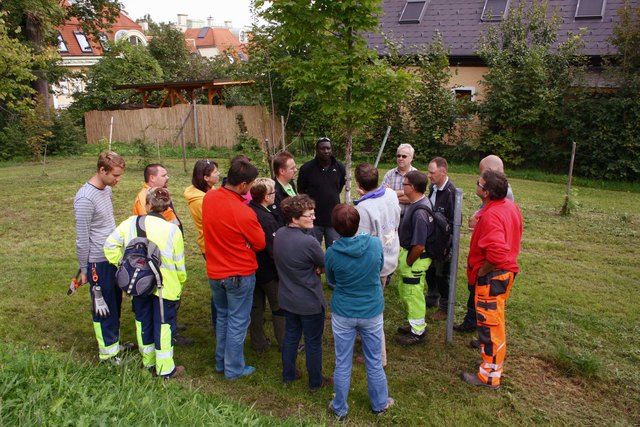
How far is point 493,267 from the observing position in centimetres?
413

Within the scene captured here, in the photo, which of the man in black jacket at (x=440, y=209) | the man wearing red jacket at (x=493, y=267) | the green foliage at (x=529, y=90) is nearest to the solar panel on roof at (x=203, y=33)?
the green foliage at (x=529, y=90)

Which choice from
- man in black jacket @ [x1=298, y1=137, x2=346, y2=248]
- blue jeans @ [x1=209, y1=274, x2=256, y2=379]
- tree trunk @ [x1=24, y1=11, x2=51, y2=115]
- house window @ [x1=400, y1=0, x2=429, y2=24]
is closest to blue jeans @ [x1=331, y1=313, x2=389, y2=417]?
blue jeans @ [x1=209, y1=274, x2=256, y2=379]

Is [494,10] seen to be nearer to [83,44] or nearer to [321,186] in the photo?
[321,186]

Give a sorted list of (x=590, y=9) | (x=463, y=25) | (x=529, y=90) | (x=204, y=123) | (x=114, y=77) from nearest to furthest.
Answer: (x=529, y=90)
(x=590, y=9)
(x=463, y=25)
(x=204, y=123)
(x=114, y=77)

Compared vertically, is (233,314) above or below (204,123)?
below

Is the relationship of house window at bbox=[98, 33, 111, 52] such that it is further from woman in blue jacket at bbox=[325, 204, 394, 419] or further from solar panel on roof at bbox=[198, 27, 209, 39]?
solar panel on roof at bbox=[198, 27, 209, 39]

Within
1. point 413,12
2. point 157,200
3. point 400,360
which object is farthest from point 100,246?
point 413,12

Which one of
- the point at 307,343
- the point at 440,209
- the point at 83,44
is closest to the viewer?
the point at 307,343

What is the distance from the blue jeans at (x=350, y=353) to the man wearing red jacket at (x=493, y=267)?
101cm

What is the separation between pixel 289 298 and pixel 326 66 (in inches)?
104

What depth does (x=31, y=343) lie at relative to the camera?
485 centimetres

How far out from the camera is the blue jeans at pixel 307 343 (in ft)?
13.2

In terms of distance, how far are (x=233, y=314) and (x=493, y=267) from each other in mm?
2214

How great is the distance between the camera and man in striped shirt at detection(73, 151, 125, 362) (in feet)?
13.9
